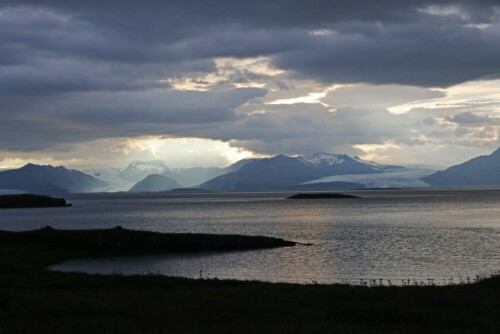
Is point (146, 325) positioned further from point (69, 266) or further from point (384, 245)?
point (384, 245)

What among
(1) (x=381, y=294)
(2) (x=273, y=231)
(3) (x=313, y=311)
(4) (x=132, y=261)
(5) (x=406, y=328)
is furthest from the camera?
(2) (x=273, y=231)

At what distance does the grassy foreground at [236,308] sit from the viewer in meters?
27.1

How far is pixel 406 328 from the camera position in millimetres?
27672

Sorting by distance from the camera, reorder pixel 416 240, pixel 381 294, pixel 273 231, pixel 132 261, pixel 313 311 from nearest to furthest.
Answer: pixel 313 311
pixel 381 294
pixel 132 261
pixel 416 240
pixel 273 231

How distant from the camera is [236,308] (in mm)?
33219

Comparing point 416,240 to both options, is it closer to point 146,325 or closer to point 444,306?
point 444,306

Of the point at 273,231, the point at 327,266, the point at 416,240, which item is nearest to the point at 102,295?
the point at 327,266

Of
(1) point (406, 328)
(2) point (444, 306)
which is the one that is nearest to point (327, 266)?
(2) point (444, 306)

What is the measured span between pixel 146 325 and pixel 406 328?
40.9 feet

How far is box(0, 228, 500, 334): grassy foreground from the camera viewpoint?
2706 centimetres

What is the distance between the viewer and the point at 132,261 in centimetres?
8512

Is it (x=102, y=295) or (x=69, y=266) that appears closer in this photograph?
(x=102, y=295)

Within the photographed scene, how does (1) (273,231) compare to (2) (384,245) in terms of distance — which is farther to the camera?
(1) (273,231)

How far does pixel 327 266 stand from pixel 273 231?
67509 millimetres
